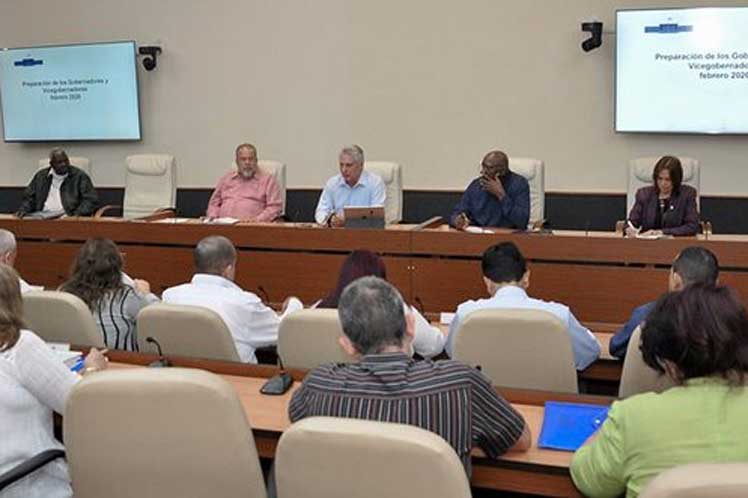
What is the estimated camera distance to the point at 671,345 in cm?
179

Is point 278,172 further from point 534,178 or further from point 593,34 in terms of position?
point 593,34

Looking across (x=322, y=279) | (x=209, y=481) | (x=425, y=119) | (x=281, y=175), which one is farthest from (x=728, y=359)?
(x=425, y=119)

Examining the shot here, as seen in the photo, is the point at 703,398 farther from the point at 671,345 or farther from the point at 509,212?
the point at 509,212

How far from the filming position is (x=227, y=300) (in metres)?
3.43

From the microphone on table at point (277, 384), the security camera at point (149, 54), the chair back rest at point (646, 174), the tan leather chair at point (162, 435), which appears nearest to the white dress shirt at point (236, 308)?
the microphone on table at point (277, 384)

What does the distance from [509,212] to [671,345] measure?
3854 mm

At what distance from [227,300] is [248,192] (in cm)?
322

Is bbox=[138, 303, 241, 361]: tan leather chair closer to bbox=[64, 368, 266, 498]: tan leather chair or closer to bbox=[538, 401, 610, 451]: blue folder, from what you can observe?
bbox=[64, 368, 266, 498]: tan leather chair

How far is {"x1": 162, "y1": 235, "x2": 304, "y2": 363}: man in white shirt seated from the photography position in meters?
3.42

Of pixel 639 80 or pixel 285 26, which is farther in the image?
pixel 285 26

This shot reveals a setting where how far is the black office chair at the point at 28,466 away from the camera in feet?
7.09

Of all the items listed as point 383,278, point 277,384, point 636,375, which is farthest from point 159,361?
point 636,375

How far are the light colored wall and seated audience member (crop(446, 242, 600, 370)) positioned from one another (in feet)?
13.1

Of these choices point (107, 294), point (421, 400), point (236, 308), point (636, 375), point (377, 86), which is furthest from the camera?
point (377, 86)
